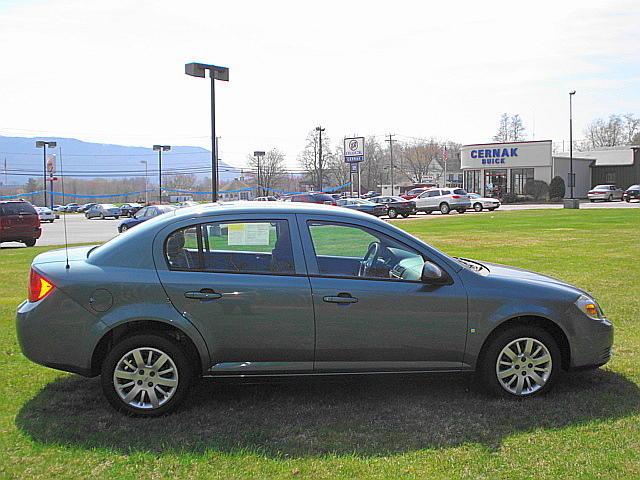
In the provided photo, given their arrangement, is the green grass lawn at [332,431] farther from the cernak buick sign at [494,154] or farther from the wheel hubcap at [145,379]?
the cernak buick sign at [494,154]

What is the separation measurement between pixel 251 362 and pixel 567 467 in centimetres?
226

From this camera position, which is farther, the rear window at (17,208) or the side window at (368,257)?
the rear window at (17,208)

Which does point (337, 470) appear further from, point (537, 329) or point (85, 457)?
point (537, 329)

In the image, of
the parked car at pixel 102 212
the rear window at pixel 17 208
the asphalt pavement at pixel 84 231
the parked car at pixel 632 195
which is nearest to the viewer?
the rear window at pixel 17 208

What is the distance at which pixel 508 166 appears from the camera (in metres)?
67.7

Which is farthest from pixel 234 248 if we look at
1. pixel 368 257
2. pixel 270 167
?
pixel 270 167

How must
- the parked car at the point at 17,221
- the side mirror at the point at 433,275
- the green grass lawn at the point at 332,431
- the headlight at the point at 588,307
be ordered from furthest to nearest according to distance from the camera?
1. the parked car at the point at 17,221
2. the headlight at the point at 588,307
3. the side mirror at the point at 433,275
4. the green grass lawn at the point at 332,431

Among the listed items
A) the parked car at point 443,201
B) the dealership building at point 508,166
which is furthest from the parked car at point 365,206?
the dealership building at point 508,166

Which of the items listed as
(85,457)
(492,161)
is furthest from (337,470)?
(492,161)

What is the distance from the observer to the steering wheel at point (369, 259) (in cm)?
525

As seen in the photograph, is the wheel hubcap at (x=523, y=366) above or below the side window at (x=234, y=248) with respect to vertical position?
below

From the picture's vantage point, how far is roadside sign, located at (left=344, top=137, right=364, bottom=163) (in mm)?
61750

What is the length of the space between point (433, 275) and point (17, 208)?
2072 cm

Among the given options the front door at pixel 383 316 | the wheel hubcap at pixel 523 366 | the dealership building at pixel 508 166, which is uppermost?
the dealership building at pixel 508 166
